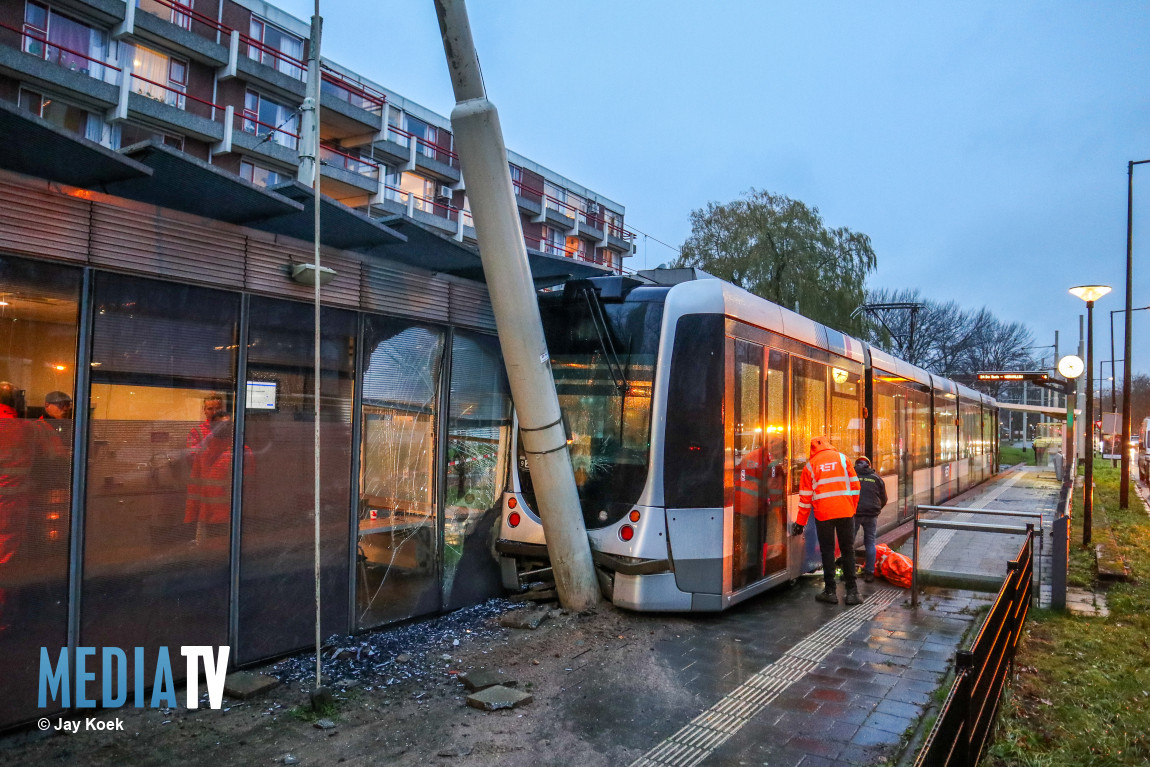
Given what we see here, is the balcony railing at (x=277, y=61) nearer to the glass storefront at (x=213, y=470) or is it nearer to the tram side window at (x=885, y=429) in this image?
the tram side window at (x=885, y=429)

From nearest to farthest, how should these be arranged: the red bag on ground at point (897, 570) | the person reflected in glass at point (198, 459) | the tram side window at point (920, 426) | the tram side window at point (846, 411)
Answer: the person reflected in glass at point (198, 459) → the red bag on ground at point (897, 570) → the tram side window at point (846, 411) → the tram side window at point (920, 426)

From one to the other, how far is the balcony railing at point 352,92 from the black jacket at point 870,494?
83.8 ft

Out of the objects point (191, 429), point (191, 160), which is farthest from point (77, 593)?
point (191, 160)

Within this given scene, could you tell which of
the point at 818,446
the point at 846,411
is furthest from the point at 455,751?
the point at 846,411

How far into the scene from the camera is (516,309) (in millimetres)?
6363

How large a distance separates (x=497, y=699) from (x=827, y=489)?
4.50m

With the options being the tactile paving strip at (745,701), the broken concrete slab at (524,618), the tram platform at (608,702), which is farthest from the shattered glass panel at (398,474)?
the tactile paving strip at (745,701)

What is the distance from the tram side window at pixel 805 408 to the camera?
8.59 metres

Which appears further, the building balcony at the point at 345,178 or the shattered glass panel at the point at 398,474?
the building balcony at the point at 345,178

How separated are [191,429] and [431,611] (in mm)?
2840

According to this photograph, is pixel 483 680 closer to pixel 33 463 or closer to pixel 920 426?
pixel 33 463

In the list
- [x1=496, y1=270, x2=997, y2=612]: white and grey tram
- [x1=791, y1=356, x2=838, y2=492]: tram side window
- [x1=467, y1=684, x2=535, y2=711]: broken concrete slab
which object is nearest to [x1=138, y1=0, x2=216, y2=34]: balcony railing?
[x1=496, y1=270, x2=997, y2=612]: white and grey tram

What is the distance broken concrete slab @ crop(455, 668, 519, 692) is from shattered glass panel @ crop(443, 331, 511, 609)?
6.26ft

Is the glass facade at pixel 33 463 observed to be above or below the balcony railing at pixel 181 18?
below
